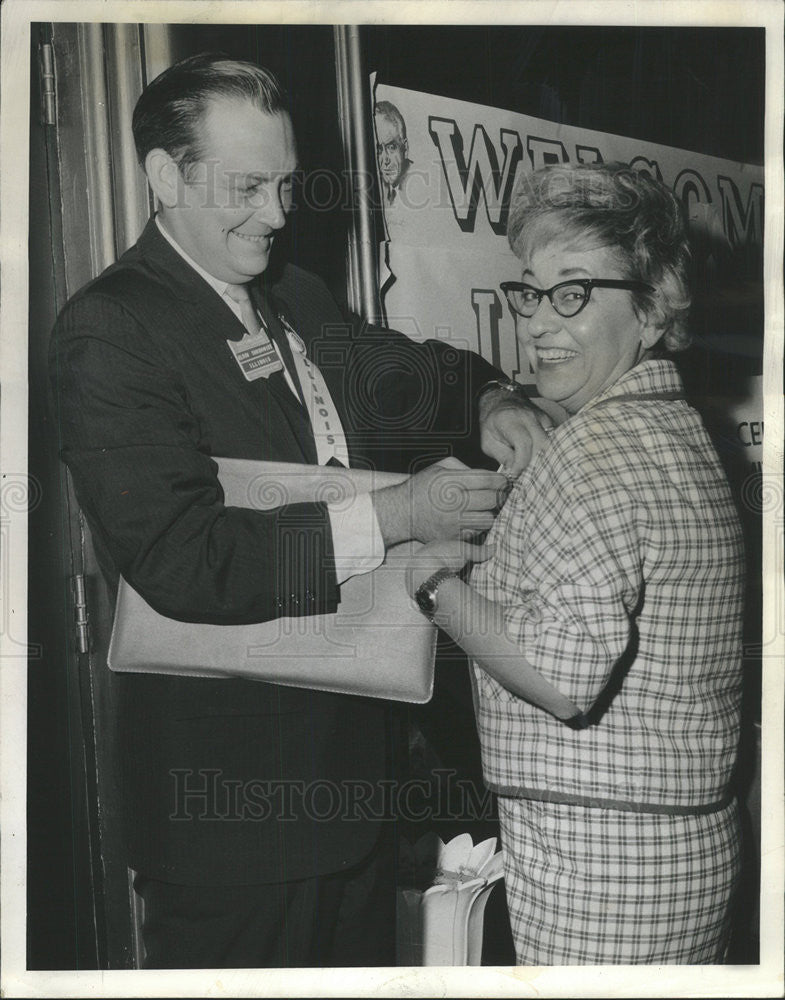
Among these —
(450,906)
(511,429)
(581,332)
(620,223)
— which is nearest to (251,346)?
(511,429)

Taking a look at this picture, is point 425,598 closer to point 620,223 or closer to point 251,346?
point 251,346

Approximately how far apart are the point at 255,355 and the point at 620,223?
730mm

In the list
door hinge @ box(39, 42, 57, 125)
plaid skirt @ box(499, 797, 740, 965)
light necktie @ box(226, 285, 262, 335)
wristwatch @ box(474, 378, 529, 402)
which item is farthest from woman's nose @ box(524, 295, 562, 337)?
door hinge @ box(39, 42, 57, 125)

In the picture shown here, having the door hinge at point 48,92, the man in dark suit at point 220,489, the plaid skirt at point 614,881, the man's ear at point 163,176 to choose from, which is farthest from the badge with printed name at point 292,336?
the plaid skirt at point 614,881

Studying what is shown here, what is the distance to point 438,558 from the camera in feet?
6.22

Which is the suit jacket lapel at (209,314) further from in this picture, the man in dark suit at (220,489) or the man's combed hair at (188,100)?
the man's combed hair at (188,100)

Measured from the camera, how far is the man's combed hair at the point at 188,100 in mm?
1871

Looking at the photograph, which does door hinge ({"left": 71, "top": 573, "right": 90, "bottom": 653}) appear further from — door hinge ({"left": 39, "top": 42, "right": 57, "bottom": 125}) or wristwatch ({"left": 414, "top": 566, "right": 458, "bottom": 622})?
door hinge ({"left": 39, "top": 42, "right": 57, "bottom": 125})

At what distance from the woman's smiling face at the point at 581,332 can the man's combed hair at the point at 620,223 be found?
23 mm

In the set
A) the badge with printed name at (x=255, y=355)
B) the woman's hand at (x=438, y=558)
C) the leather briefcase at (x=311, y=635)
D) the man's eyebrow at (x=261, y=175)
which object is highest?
the man's eyebrow at (x=261, y=175)

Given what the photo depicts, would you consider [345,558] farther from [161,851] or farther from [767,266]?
[767,266]

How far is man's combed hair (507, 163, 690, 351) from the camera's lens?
1832 millimetres

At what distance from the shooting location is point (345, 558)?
1875 mm

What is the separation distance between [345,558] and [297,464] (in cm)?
20
